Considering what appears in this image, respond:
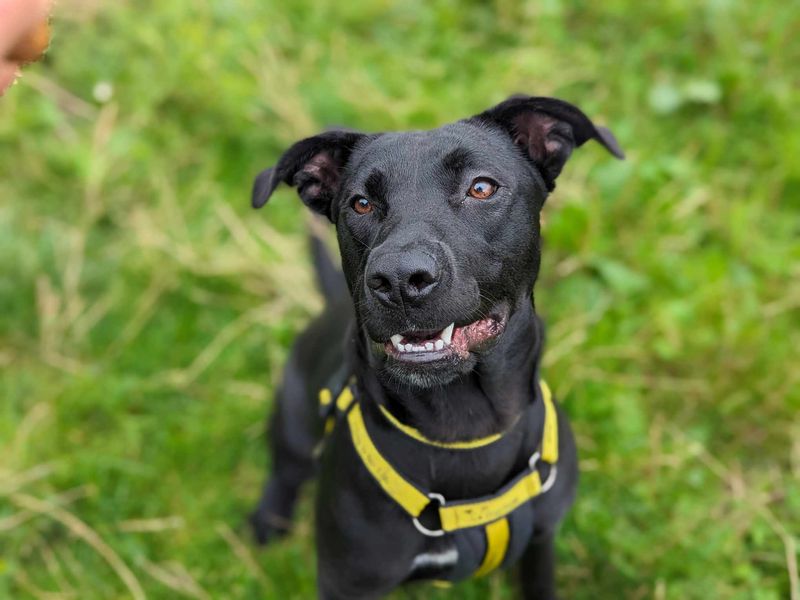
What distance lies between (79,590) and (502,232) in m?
2.52

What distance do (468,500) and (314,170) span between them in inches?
46.5

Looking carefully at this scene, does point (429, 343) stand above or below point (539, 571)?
above

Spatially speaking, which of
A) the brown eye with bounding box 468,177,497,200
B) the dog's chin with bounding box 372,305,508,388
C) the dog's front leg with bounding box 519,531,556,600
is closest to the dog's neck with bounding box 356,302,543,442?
the dog's chin with bounding box 372,305,508,388

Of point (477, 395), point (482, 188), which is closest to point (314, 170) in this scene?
point (482, 188)

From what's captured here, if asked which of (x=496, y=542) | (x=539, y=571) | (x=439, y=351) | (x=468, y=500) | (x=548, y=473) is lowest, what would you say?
(x=539, y=571)

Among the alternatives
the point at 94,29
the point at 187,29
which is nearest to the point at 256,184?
the point at 187,29

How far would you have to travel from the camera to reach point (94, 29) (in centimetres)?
568

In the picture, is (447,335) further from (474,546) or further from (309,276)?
(309,276)

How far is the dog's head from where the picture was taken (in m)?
2.19

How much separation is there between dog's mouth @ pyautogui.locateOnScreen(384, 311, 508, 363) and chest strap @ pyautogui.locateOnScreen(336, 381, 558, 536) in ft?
1.35

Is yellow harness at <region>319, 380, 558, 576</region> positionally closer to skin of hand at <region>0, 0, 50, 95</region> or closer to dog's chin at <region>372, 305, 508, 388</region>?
dog's chin at <region>372, 305, 508, 388</region>

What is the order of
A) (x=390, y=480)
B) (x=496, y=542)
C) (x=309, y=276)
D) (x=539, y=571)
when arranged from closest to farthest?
(x=390, y=480) → (x=496, y=542) → (x=539, y=571) → (x=309, y=276)

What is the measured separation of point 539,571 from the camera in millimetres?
3221

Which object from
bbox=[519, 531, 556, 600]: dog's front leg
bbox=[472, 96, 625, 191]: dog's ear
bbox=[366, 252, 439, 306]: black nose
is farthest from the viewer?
bbox=[519, 531, 556, 600]: dog's front leg
